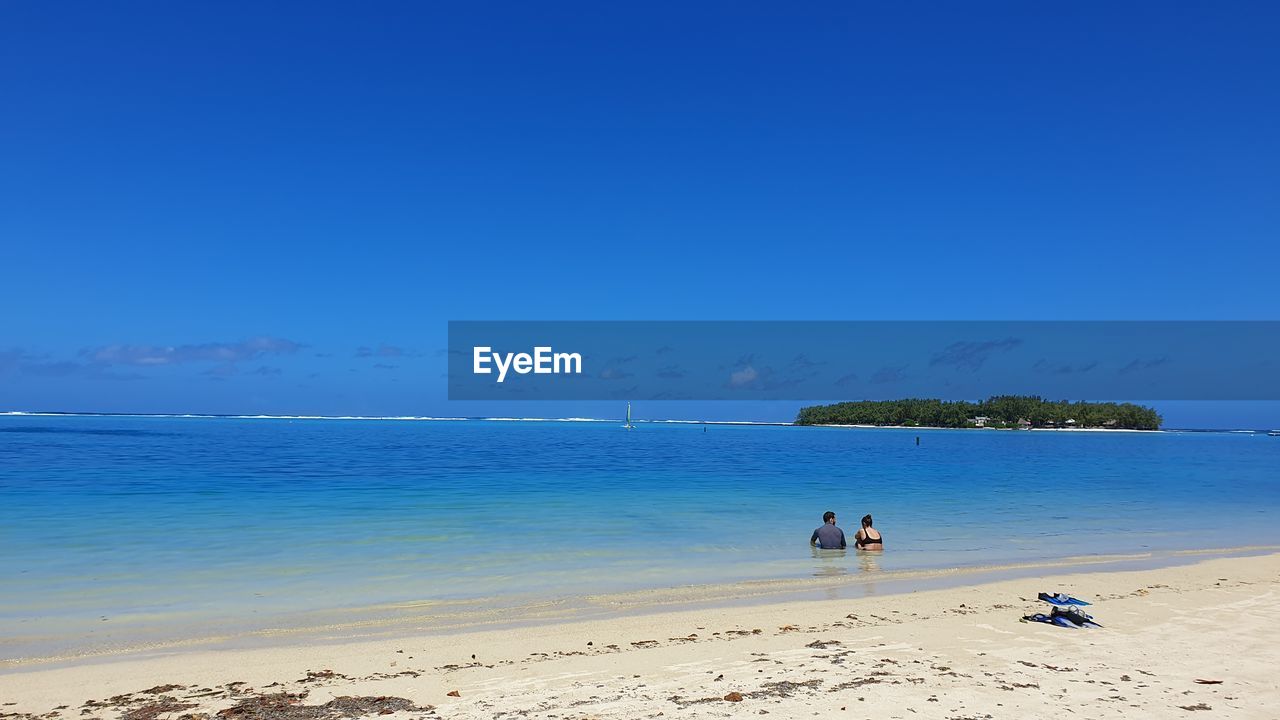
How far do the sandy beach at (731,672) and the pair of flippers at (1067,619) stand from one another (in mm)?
222

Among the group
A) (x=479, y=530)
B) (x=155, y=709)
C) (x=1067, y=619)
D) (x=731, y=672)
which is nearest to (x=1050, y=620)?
(x=1067, y=619)

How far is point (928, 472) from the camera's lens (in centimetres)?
4228

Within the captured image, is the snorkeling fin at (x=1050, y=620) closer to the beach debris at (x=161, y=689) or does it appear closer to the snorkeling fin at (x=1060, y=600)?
the snorkeling fin at (x=1060, y=600)

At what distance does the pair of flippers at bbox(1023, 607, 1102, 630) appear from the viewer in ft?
30.6

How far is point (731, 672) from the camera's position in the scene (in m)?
7.43

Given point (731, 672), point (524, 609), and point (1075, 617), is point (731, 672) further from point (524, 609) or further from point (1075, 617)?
point (1075, 617)

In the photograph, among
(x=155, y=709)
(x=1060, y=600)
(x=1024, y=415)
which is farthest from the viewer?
(x=1024, y=415)


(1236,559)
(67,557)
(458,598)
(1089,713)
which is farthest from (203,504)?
(1236,559)

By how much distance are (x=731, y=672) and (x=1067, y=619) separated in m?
4.73

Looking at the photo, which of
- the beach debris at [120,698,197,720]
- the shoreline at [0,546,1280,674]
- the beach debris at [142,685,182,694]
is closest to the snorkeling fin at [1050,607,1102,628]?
the shoreline at [0,546,1280,674]

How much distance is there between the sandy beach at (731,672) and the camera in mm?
6465

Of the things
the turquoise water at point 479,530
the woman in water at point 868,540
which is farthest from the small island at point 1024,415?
the woman in water at point 868,540

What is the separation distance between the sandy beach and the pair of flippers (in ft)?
0.73

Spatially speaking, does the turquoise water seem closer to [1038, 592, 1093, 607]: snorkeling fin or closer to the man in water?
the man in water
